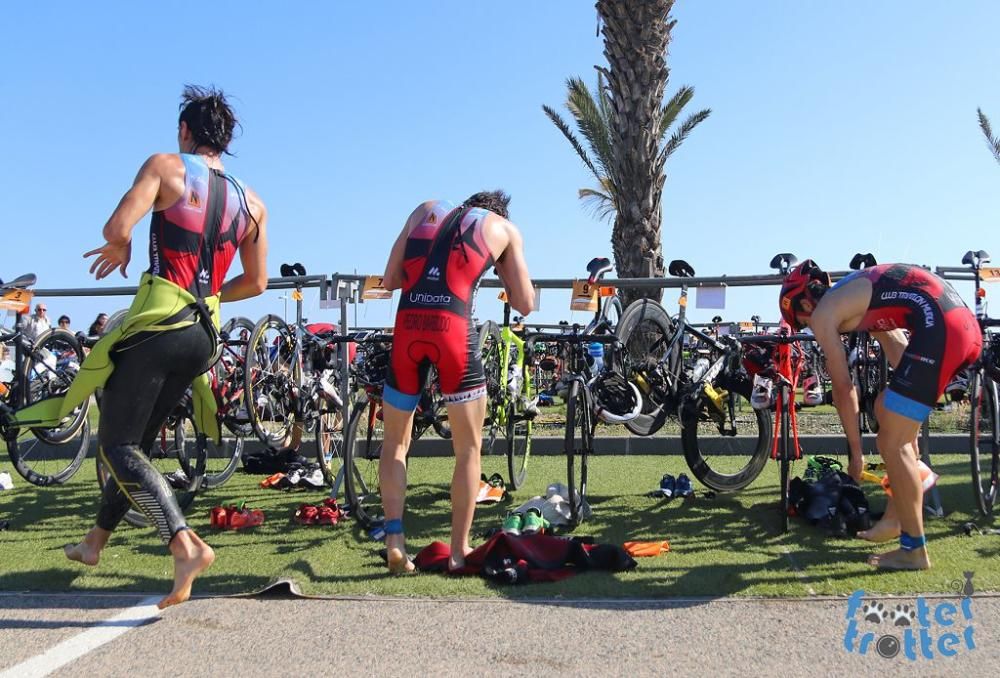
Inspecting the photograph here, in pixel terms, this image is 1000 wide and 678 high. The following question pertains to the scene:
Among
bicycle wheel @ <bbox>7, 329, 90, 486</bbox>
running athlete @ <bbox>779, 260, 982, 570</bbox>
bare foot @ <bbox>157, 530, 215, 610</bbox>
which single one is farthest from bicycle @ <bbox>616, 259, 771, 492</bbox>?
bicycle wheel @ <bbox>7, 329, 90, 486</bbox>

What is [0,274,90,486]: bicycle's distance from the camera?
6.71m

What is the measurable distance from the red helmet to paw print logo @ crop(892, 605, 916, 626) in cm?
188

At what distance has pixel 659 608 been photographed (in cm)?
372

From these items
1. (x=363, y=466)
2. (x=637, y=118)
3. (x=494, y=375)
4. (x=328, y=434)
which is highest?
(x=637, y=118)

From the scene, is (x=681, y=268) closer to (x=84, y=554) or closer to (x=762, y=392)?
(x=762, y=392)

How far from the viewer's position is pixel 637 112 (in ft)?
47.6

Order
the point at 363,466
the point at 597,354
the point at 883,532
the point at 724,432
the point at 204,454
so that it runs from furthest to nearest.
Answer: the point at 363,466 < the point at 724,432 < the point at 204,454 < the point at 597,354 < the point at 883,532

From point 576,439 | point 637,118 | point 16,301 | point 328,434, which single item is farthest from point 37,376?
point 637,118

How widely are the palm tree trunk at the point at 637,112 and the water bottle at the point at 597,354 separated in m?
8.39

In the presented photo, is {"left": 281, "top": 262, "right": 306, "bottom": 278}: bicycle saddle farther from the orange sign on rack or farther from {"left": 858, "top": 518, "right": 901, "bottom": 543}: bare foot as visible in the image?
→ {"left": 858, "top": 518, "right": 901, "bottom": 543}: bare foot

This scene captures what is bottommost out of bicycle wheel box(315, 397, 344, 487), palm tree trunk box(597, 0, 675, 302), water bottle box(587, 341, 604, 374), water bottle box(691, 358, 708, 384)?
bicycle wheel box(315, 397, 344, 487)

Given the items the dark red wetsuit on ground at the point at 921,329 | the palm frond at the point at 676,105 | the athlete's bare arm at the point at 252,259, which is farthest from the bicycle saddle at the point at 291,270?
the palm frond at the point at 676,105

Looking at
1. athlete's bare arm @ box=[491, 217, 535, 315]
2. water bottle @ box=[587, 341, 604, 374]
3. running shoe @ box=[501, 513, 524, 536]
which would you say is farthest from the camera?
water bottle @ box=[587, 341, 604, 374]

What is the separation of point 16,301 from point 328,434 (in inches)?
109
